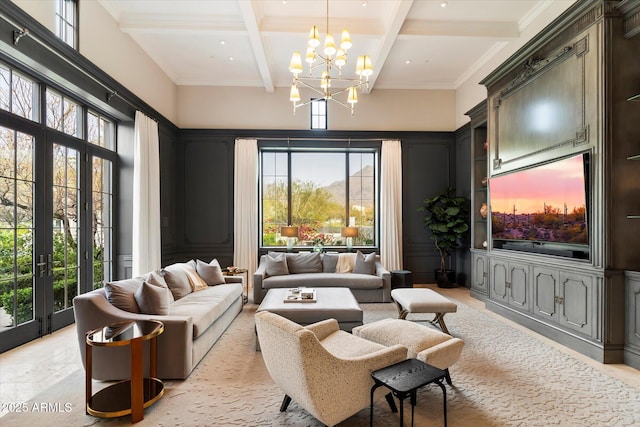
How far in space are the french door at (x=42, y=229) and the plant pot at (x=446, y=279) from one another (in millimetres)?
6207

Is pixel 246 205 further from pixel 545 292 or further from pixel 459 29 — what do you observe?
pixel 545 292

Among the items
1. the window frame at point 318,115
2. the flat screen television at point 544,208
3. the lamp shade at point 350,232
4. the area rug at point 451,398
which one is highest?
the window frame at point 318,115

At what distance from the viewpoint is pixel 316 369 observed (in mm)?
2023

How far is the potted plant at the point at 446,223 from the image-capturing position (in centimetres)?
701

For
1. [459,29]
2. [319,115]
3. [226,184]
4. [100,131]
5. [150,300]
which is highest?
[459,29]

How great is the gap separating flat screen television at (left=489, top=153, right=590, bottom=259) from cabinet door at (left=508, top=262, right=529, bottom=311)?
0.27m

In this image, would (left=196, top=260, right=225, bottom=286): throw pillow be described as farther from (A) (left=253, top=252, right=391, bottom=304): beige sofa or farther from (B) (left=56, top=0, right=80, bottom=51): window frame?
(B) (left=56, top=0, right=80, bottom=51): window frame

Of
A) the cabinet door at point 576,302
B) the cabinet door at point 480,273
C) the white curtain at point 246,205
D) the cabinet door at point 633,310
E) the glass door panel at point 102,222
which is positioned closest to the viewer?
the cabinet door at point 633,310

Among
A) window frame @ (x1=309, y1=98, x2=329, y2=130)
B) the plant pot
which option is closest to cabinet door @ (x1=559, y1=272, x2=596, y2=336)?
the plant pot

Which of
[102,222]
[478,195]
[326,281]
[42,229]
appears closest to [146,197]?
[102,222]

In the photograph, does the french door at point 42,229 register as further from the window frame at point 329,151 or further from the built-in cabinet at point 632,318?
the built-in cabinet at point 632,318

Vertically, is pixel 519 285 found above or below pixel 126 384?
above

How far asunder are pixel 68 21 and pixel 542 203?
617 centimetres

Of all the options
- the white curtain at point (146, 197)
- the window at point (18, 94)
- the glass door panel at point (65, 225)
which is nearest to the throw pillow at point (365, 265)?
the white curtain at point (146, 197)
